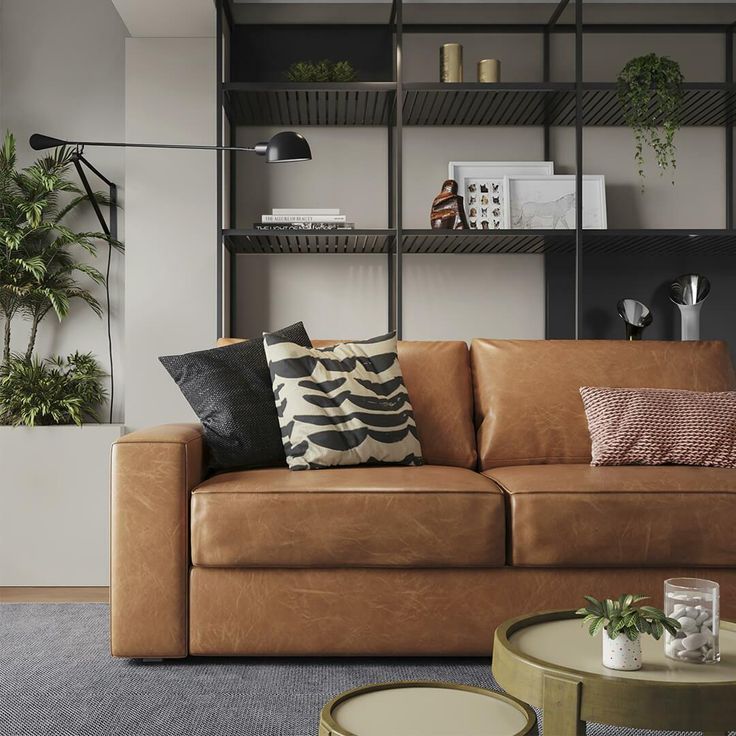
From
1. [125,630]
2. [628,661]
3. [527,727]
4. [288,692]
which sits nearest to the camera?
[527,727]

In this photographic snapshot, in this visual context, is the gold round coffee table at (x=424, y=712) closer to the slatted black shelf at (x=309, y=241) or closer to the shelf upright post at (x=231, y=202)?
the slatted black shelf at (x=309, y=241)

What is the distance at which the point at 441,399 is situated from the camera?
9.11ft

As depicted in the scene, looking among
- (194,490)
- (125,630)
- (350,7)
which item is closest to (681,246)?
(350,7)

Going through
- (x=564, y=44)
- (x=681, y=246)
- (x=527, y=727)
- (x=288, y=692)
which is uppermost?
(x=564, y=44)

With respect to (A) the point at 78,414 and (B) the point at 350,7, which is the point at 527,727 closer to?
(A) the point at 78,414

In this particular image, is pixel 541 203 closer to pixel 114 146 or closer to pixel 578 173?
pixel 578 173

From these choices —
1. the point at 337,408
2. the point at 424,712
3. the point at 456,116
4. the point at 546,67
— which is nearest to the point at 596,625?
the point at 424,712

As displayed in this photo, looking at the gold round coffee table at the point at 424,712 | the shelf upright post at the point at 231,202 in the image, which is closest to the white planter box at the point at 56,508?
the shelf upright post at the point at 231,202

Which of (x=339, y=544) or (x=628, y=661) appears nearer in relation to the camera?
(x=628, y=661)

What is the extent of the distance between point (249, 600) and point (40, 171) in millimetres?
2278

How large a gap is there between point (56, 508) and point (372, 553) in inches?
68.1

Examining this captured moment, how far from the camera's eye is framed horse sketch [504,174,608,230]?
3576 millimetres

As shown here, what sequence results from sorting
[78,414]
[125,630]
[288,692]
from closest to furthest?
[288,692], [125,630], [78,414]

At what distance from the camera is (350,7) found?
382 cm
